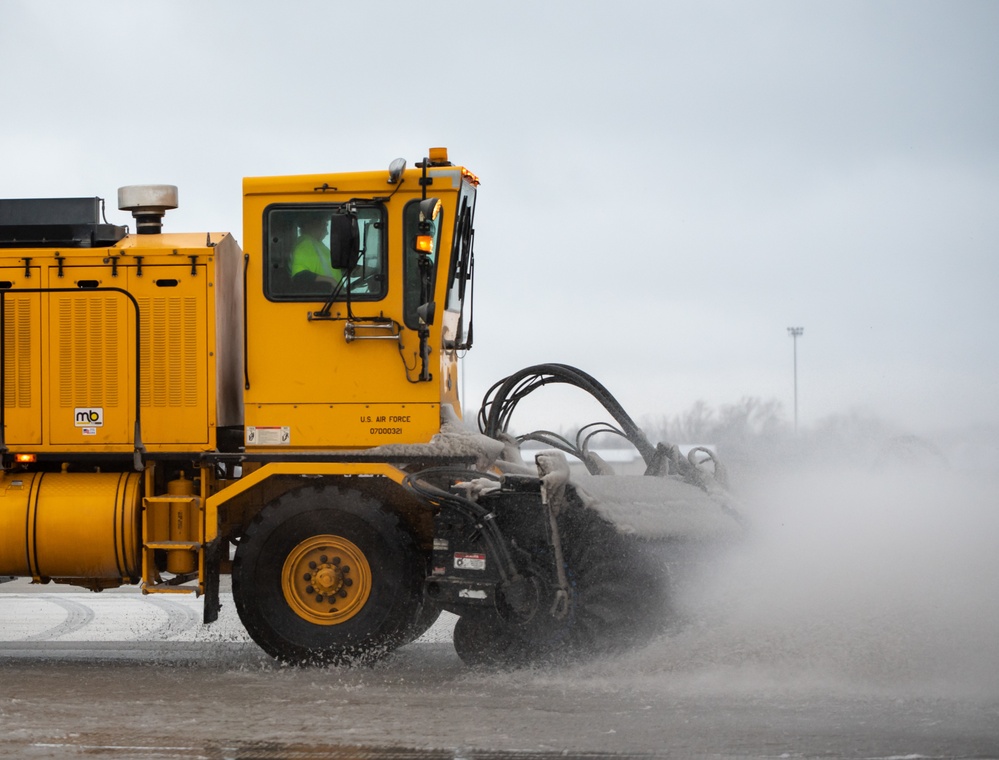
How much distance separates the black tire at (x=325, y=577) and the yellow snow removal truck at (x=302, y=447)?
0.6 inches

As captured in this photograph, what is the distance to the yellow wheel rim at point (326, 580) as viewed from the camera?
8.77m

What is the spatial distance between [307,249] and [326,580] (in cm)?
236

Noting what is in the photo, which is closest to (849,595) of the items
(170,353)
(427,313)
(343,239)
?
(427,313)

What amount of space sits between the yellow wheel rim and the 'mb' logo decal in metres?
1.81

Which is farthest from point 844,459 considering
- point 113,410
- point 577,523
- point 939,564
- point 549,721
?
point 113,410

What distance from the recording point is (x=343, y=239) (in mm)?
8648

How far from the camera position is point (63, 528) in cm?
911

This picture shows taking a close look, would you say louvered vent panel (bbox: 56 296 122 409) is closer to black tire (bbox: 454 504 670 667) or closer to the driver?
the driver

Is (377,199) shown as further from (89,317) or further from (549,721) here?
(549,721)

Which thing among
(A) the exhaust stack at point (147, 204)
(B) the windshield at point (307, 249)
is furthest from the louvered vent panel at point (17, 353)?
(B) the windshield at point (307, 249)

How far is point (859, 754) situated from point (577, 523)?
2.91 meters

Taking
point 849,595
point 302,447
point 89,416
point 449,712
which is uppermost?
point 89,416

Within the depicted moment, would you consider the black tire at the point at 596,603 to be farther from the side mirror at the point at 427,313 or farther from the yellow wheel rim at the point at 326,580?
the side mirror at the point at 427,313

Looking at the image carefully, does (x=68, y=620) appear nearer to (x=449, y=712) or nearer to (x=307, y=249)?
(x=307, y=249)
